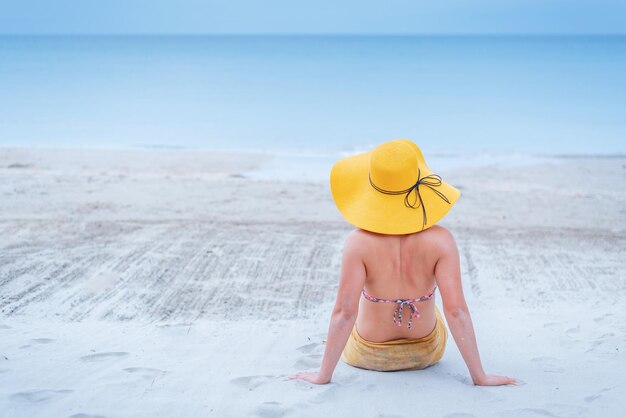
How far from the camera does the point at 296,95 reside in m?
31.0

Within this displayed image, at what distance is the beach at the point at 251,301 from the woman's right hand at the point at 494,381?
46 millimetres

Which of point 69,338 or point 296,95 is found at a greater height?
point 296,95

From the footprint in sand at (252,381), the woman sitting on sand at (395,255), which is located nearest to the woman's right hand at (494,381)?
the woman sitting on sand at (395,255)

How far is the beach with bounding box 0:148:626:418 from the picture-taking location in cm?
321

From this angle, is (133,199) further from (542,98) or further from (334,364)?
(542,98)

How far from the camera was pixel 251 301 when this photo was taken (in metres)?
5.32

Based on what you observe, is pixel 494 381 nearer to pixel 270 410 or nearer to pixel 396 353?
pixel 396 353

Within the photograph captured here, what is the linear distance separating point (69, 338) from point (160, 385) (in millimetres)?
1139

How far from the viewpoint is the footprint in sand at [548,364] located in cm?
363

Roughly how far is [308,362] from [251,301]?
1.52 metres

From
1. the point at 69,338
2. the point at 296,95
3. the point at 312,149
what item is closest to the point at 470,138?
the point at 312,149

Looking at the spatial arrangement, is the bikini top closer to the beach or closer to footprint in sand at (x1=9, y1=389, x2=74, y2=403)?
the beach

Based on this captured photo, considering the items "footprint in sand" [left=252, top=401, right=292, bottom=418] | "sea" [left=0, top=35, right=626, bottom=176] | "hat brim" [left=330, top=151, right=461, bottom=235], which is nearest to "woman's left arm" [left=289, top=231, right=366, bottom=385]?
"hat brim" [left=330, top=151, right=461, bottom=235]

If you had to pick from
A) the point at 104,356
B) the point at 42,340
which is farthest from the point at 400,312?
the point at 42,340
